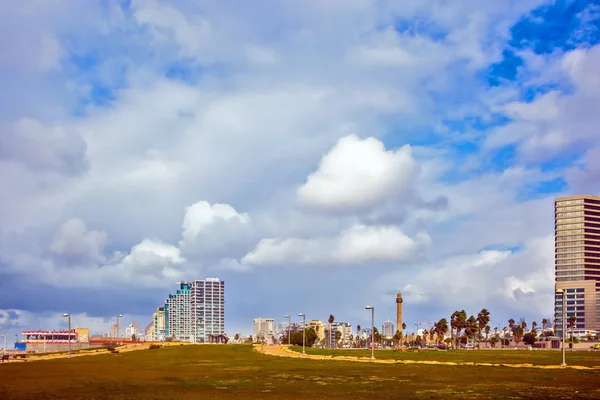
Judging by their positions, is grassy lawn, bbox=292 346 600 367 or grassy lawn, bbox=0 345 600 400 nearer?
grassy lawn, bbox=0 345 600 400

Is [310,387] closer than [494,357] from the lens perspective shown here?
Yes

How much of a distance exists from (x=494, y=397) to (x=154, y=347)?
5119 inches

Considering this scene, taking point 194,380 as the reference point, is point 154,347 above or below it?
below

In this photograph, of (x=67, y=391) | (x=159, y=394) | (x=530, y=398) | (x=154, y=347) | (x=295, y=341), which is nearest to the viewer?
(x=530, y=398)

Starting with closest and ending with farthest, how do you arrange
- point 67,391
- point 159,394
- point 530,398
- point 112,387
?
point 530,398 → point 159,394 → point 67,391 → point 112,387

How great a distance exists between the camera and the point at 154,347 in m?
157

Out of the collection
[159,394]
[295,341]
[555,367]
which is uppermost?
[159,394]

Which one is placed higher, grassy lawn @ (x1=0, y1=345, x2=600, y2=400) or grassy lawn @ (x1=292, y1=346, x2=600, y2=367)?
grassy lawn @ (x1=0, y1=345, x2=600, y2=400)

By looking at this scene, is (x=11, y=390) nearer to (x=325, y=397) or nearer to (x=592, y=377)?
(x=325, y=397)

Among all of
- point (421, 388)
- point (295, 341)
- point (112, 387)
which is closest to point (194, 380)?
point (112, 387)

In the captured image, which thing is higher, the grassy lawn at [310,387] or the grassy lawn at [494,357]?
the grassy lawn at [310,387]

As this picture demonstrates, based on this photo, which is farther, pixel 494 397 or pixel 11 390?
pixel 11 390

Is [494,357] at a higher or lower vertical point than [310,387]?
lower

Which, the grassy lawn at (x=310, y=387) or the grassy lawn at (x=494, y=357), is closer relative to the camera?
the grassy lawn at (x=310, y=387)
